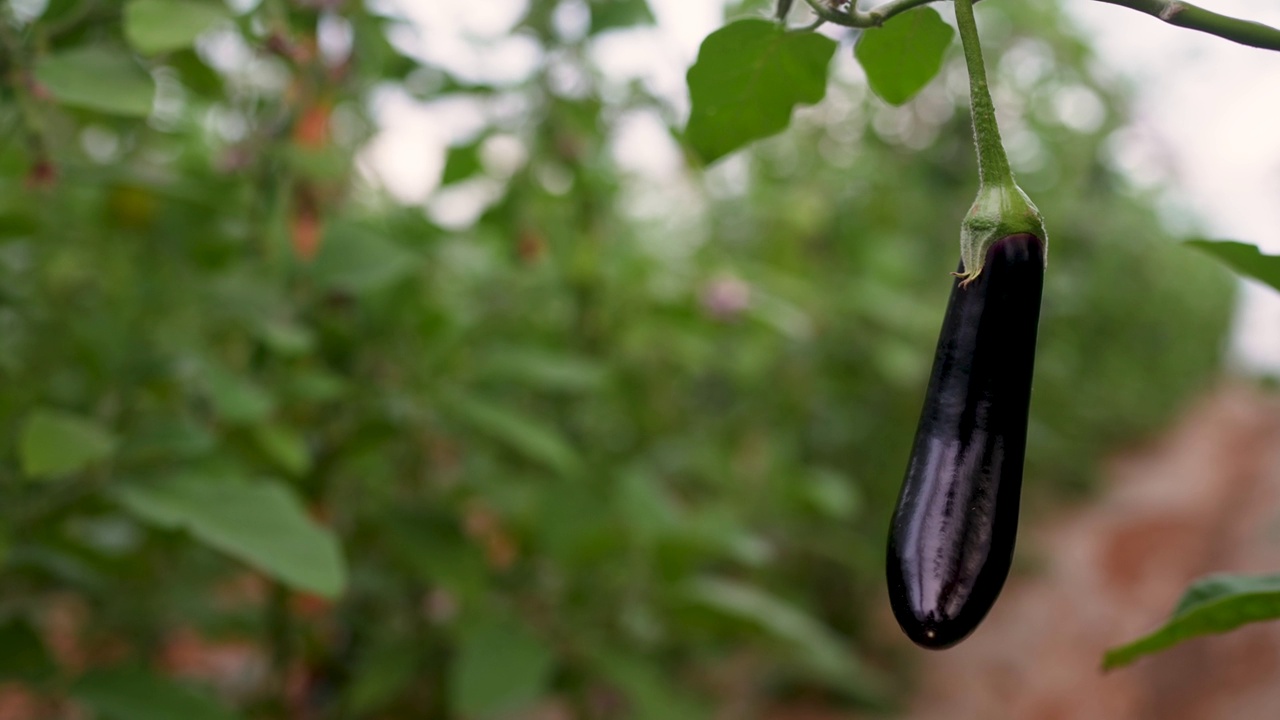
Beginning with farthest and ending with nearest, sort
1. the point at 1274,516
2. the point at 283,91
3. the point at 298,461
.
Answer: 1. the point at 1274,516
2. the point at 283,91
3. the point at 298,461

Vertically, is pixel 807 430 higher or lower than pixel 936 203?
lower

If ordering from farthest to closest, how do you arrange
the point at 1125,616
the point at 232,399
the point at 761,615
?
the point at 1125,616 → the point at 761,615 → the point at 232,399

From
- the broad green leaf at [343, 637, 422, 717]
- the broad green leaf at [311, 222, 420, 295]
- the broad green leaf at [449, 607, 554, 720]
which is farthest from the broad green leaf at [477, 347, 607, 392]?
the broad green leaf at [343, 637, 422, 717]

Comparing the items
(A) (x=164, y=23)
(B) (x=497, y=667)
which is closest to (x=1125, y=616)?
(B) (x=497, y=667)

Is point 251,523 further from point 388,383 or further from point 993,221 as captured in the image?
point 993,221

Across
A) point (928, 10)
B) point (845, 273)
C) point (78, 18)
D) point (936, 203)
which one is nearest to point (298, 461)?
point (78, 18)

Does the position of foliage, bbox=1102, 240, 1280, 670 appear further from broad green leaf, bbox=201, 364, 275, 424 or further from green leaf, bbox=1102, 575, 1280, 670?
broad green leaf, bbox=201, 364, 275, 424

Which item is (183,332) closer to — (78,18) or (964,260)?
(78,18)
